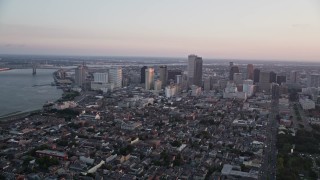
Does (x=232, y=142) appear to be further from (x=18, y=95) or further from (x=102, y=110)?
(x=18, y=95)

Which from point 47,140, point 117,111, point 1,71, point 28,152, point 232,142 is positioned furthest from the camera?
point 1,71

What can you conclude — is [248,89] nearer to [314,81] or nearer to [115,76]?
[314,81]

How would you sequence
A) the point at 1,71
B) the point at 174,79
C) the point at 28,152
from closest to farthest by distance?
the point at 28,152, the point at 174,79, the point at 1,71

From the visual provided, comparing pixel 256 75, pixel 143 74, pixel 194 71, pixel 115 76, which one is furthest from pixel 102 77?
pixel 256 75

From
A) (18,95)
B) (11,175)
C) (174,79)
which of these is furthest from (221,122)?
(174,79)

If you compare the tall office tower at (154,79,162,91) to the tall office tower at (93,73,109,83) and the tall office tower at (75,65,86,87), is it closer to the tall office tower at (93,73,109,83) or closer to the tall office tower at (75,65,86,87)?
the tall office tower at (93,73,109,83)

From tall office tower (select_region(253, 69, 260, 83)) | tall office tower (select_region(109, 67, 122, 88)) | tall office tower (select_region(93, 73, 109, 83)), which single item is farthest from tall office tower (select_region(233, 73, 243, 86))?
tall office tower (select_region(93, 73, 109, 83))

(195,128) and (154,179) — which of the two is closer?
(154,179)
